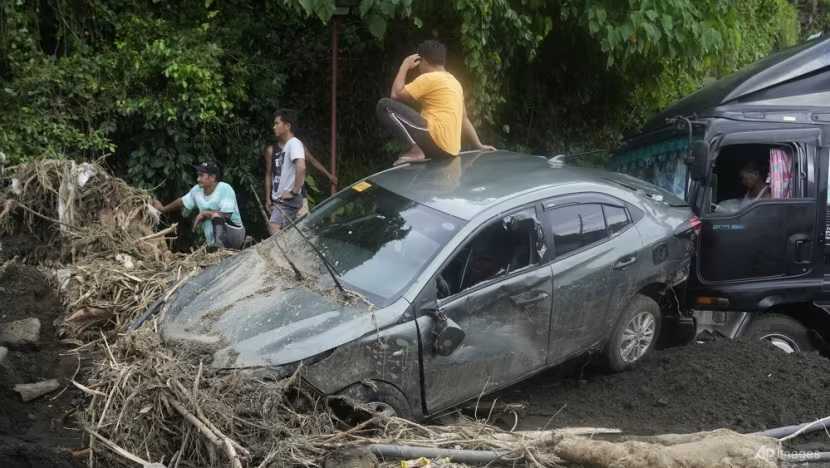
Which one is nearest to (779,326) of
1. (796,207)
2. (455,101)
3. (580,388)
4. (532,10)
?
(796,207)

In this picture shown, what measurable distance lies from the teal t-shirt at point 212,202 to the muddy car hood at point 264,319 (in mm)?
2361

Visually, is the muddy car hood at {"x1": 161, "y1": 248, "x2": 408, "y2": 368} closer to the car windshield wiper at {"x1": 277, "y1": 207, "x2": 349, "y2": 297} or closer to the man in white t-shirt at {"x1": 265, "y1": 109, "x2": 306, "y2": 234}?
the car windshield wiper at {"x1": 277, "y1": 207, "x2": 349, "y2": 297}

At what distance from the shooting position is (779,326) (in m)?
8.22

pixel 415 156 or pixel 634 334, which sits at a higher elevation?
pixel 415 156

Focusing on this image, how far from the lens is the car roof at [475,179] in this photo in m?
6.50

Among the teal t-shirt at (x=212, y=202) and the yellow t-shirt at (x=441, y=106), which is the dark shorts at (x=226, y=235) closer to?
the teal t-shirt at (x=212, y=202)

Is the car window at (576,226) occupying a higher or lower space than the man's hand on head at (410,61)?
lower

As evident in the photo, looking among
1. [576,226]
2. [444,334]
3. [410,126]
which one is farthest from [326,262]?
[410,126]

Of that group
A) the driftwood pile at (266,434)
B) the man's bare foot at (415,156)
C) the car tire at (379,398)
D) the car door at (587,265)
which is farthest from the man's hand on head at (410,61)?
the car tire at (379,398)

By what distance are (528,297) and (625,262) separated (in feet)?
3.42

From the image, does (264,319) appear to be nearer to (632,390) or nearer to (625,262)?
(625,262)

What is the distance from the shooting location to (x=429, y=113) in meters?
7.96

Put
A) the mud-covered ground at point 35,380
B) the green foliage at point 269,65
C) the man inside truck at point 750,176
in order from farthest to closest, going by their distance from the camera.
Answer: the green foliage at point 269,65, the man inside truck at point 750,176, the mud-covered ground at point 35,380

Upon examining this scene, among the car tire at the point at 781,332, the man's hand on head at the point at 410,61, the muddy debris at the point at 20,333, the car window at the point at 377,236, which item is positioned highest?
the man's hand on head at the point at 410,61
